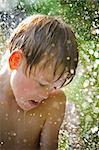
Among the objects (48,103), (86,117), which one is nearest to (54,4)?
(86,117)

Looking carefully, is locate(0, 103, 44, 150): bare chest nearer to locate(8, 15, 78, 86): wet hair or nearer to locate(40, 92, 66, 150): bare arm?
locate(40, 92, 66, 150): bare arm

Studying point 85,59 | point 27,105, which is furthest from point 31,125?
point 85,59

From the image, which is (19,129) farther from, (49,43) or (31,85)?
(49,43)

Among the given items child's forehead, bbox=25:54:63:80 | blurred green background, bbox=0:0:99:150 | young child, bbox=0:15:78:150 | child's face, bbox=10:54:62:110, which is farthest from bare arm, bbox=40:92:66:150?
blurred green background, bbox=0:0:99:150

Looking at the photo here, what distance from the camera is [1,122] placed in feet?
7.91

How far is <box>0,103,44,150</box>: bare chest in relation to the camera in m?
2.40

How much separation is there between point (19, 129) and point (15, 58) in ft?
1.20

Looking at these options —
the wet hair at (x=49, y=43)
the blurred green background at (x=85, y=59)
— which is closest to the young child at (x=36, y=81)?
the wet hair at (x=49, y=43)

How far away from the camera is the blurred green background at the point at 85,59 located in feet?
9.56

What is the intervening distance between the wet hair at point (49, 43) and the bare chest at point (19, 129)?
0.28 m

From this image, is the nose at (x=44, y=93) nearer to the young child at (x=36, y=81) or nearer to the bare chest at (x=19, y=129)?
the young child at (x=36, y=81)

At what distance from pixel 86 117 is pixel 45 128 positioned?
0.56 meters

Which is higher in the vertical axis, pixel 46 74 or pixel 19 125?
pixel 46 74

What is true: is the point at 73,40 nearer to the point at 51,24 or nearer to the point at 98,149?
the point at 51,24
